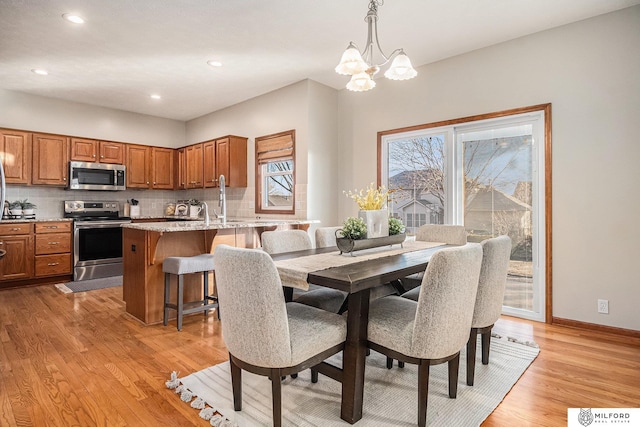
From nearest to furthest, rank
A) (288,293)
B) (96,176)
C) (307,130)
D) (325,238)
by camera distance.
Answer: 1. (288,293)
2. (325,238)
3. (307,130)
4. (96,176)

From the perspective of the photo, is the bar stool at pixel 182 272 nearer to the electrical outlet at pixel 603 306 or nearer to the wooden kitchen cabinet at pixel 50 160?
the wooden kitchen cabinet at pixel 50 160

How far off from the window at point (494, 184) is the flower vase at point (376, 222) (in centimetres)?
172

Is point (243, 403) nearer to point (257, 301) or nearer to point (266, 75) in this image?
point (257, 301)

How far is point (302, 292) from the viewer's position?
107 inches

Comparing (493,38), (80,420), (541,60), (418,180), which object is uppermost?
(493,38)

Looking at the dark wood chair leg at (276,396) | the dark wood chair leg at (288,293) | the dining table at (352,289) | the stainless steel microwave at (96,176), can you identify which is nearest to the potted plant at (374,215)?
the dining table at (352,289)

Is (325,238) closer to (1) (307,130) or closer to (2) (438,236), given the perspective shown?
(2) (438,236)

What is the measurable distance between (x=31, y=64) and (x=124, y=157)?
1.98 meters

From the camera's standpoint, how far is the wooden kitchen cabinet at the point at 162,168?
625 centimetres

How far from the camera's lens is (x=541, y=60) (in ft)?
10.8

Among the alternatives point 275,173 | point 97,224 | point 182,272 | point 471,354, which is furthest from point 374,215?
point 97,224

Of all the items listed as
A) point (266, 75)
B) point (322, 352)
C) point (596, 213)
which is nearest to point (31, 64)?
point (266, 75)

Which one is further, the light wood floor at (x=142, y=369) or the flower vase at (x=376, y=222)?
the flower vase at (x=376, y=222)

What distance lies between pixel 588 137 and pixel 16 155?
678 cm
